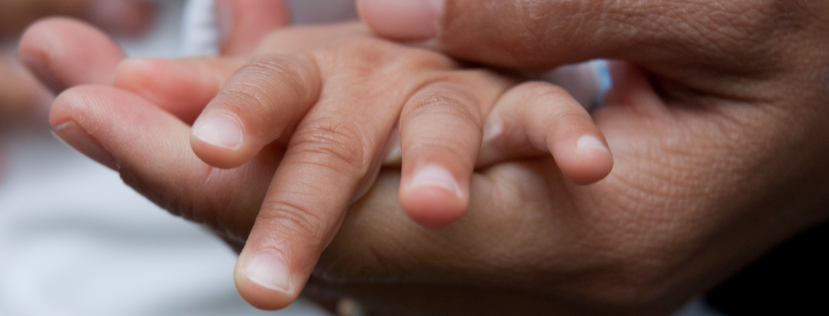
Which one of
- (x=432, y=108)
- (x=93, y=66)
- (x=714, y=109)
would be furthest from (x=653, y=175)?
(x=93, y=66)

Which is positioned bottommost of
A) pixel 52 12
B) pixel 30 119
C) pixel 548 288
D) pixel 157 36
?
pixel 30 119

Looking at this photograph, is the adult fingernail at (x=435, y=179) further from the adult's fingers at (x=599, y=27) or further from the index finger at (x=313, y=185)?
the adult's fingers at (x=599, y=27)

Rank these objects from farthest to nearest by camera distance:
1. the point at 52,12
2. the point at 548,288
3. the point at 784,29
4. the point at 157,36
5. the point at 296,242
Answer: the point at 157,36 → the point at 52,12 → the point at 548,288 → the point at 784,29 → the point at 296,242

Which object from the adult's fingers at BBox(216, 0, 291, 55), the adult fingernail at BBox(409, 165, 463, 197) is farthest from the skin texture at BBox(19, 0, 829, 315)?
the adult's fingers at BBox(216, 0, 291, 55)

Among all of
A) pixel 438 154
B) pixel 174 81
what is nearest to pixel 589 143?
pixel 438 154

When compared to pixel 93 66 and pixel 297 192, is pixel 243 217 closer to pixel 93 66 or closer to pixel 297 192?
pixel 297 192

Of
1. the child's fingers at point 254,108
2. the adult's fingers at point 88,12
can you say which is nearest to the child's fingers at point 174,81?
the child's fingers at point 254,108

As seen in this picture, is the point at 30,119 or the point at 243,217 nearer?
the point at 243,217

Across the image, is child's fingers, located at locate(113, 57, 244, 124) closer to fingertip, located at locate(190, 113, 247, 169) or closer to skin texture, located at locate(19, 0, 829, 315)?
skin texture, located at locate(19, 0, 829, 315)
